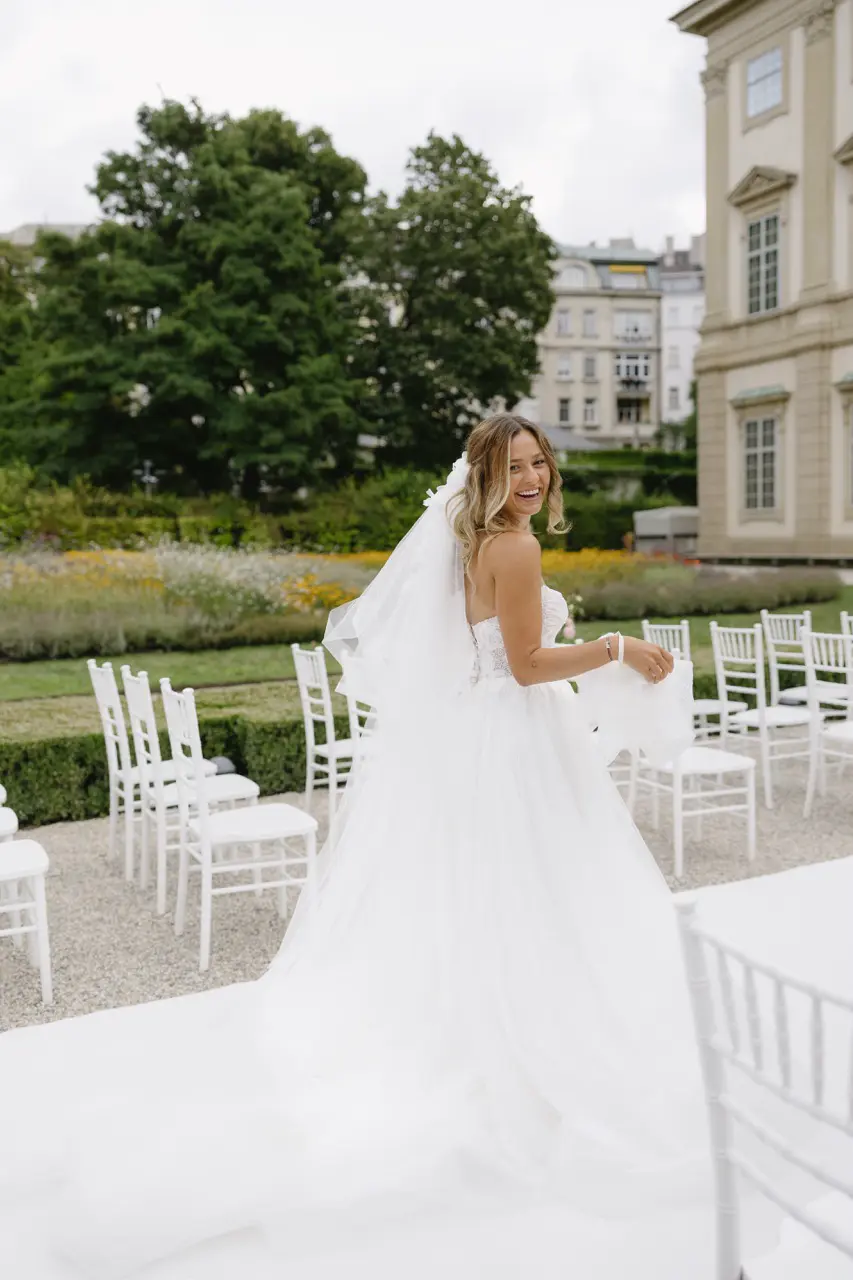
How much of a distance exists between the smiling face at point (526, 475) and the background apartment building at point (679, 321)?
6750 cm

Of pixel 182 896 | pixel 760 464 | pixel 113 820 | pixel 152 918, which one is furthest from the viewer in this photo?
pixel 760 464

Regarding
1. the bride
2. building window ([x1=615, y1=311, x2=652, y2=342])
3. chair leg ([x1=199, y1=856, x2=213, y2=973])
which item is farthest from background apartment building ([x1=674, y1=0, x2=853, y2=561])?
building window ([x1=615, y1=311, x2=652, y2=342])

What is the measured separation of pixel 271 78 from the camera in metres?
25.5

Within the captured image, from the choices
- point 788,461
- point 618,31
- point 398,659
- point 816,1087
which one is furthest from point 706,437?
point 816,1087

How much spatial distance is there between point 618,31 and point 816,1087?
22.9 m

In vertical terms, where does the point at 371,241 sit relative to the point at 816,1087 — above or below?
above

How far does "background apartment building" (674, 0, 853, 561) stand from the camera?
20391 mm

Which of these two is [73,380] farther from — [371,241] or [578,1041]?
[578,1041]

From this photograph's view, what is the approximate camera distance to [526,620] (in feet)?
9.18

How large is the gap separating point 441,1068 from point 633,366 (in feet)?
219

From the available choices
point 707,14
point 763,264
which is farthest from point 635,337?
point 763,264

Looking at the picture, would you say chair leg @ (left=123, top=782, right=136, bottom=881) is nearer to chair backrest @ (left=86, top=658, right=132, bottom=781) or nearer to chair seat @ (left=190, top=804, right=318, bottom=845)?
chair backrest @ (left=86, top=658, right=132, bottom=781)

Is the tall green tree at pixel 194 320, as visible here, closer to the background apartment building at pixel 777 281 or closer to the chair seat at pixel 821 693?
the background apartment building at pixel 777 281

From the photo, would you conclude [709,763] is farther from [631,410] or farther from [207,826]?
[631,410]
